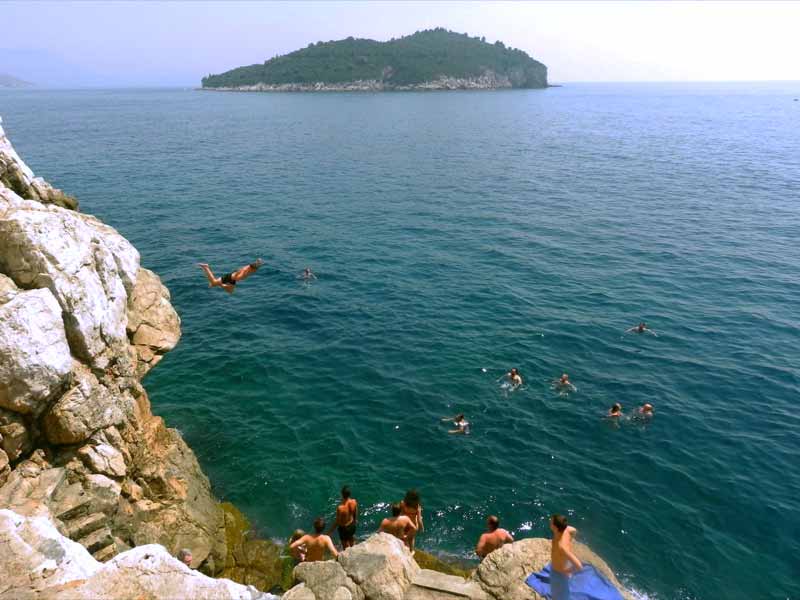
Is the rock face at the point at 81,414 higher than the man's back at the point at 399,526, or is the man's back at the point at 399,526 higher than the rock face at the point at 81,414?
the rock face at the point at 81,414

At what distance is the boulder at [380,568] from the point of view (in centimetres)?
1138

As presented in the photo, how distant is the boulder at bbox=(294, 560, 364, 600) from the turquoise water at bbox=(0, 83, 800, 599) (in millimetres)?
6371

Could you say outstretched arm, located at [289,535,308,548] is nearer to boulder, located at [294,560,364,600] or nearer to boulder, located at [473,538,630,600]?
boulder, located at [294,560,364,600]

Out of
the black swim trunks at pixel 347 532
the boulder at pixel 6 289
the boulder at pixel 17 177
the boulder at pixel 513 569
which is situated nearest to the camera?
the boulder at pixel 513 569

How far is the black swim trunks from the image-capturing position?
16.1 meters

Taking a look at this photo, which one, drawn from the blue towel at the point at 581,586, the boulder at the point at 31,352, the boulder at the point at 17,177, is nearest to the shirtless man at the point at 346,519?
the blue towel at the point at 581,586

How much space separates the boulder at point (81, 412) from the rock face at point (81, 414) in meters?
0.03

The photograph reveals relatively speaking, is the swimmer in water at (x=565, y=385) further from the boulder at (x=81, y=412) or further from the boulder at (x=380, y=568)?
the boulder at (x=81, y=412)

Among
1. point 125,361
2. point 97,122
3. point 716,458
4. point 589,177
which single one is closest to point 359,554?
point 125,361

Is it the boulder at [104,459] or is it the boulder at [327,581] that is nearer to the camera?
the boulder at [327,581]

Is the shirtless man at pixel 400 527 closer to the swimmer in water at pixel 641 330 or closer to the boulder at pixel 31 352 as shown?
the boulder at pixel 31 352

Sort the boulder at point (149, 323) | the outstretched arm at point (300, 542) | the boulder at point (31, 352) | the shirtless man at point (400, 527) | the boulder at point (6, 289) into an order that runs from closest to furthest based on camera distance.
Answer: the boulder at point (31, 352) < the boulder at point (6, 289) < the shirtless man at point (400, 527) < the outstretched arm at point (300, 542) < the boulder at point (149, 323)

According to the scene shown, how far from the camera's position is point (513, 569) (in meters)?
12.3

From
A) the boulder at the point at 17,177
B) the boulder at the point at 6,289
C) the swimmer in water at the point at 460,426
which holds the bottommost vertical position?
the swimmer in water at the point at 460,426
